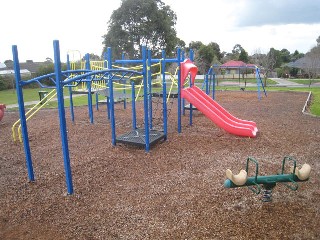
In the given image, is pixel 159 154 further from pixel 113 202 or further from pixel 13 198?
pixel 13 198

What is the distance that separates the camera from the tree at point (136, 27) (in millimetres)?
26234

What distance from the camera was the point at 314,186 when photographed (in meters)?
4.76

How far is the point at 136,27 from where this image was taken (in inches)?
1043

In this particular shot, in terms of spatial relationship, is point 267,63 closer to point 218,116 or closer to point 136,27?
point 136,27

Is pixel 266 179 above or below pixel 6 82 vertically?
below

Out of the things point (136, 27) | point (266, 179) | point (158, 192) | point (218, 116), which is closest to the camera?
point (266, 179)

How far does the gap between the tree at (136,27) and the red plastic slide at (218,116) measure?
765 inches

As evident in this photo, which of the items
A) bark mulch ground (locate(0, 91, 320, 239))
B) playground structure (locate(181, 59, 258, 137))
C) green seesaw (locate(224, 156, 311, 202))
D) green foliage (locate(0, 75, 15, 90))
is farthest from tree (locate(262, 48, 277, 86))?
green foliage (locate(0, 75, 15, 90))

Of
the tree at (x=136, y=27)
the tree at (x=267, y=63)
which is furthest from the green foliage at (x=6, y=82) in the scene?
the tree at (x=267, y=63)

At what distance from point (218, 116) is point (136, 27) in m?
20.7

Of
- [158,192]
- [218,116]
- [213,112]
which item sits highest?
[213,112]

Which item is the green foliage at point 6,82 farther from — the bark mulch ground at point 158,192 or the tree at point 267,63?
the tree at point 267,63

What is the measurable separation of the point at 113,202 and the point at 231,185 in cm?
184

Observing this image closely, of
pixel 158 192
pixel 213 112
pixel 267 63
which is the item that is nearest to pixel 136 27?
pixel 267 63
